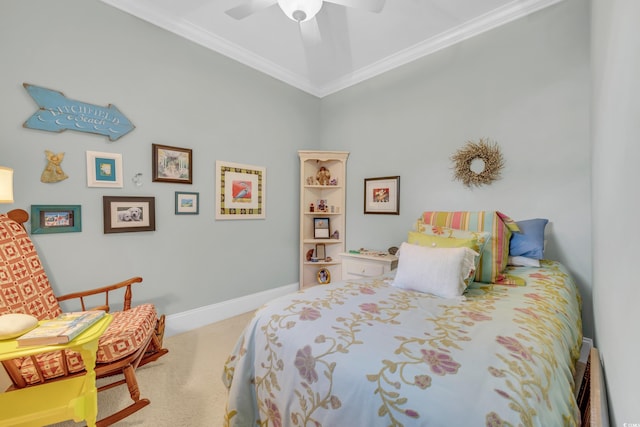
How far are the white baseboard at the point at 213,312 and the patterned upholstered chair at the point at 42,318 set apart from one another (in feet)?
2.60

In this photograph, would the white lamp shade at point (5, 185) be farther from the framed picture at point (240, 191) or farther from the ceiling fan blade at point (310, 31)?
the ceiling fan blade at point (310, 31)

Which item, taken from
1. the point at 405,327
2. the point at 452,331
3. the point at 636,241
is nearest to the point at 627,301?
the point at 636,241

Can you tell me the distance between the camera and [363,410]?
0.77 metres

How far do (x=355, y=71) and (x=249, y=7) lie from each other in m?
1.72

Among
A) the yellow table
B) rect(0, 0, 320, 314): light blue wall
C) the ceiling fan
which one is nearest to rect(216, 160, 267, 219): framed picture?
rect(0, 0, 320, 314): light blue wall

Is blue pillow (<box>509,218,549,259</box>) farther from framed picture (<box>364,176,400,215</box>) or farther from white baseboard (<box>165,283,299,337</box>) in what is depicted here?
white baseboard (<box>165,283,299,337</box>)

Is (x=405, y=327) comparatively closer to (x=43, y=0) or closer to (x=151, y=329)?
(x=151, y=329)

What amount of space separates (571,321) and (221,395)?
6.57ft

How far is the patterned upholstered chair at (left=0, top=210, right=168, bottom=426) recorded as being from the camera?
1328mm

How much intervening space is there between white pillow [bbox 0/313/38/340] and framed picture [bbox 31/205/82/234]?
994 millimetres

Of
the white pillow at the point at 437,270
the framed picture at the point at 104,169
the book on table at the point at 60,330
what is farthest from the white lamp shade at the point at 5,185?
the white pillow at the point at 437,270

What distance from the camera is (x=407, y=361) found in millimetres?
818

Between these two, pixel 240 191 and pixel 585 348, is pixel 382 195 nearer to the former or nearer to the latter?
pixel 240 191

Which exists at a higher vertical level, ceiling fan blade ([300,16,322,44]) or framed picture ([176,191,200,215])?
ceiling fan blade ([300,16,322,44])
